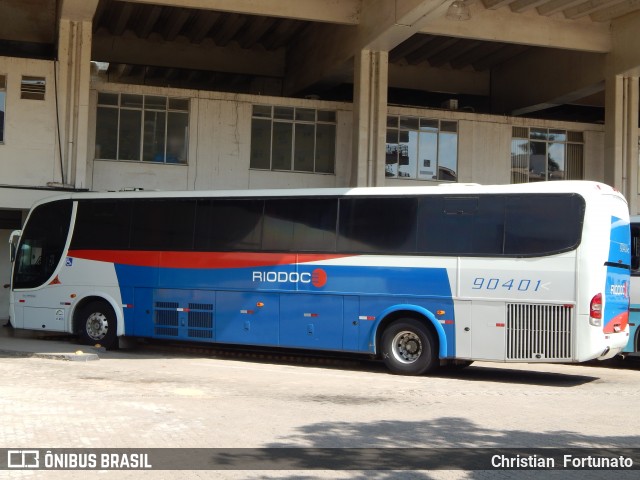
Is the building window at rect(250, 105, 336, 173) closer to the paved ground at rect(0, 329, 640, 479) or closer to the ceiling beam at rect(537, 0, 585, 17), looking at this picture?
the ceiling beam at rect(537, 0, 585, 17)

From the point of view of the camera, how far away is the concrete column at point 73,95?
79.6 ft

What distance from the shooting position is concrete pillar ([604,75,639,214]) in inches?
1062

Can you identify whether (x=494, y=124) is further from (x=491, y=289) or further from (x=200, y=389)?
(x=200, y=389)

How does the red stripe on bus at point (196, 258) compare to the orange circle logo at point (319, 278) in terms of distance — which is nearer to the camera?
the orange circle logo at point (319, 278)

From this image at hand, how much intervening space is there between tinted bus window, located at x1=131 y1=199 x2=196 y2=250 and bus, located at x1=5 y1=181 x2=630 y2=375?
0.03 metres

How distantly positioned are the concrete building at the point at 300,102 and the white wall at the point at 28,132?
0.04m

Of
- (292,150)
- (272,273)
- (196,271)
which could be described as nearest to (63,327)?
(196,271)

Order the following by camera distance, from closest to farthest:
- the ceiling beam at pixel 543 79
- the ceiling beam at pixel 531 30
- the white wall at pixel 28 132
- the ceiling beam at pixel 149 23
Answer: the white wall at pixel 28 132 < the ceiling beam at pixel 531 30 < the ceiling beam at pixel 543 79 < the ceiling beam at pixel 149 23

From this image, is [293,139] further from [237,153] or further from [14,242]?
[14,242]

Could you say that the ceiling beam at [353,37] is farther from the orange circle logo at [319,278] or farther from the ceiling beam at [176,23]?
the orange circle logo at [319,278]

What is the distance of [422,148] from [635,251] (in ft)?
41.2

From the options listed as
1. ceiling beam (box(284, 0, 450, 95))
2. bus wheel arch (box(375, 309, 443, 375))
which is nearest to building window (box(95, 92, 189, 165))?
ceiling beam (box(284, 0, 450, 95))

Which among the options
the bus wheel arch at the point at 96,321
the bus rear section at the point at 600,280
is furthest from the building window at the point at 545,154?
the bus wheel arch at the point at 96,321

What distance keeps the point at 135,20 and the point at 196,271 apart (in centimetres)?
1604
